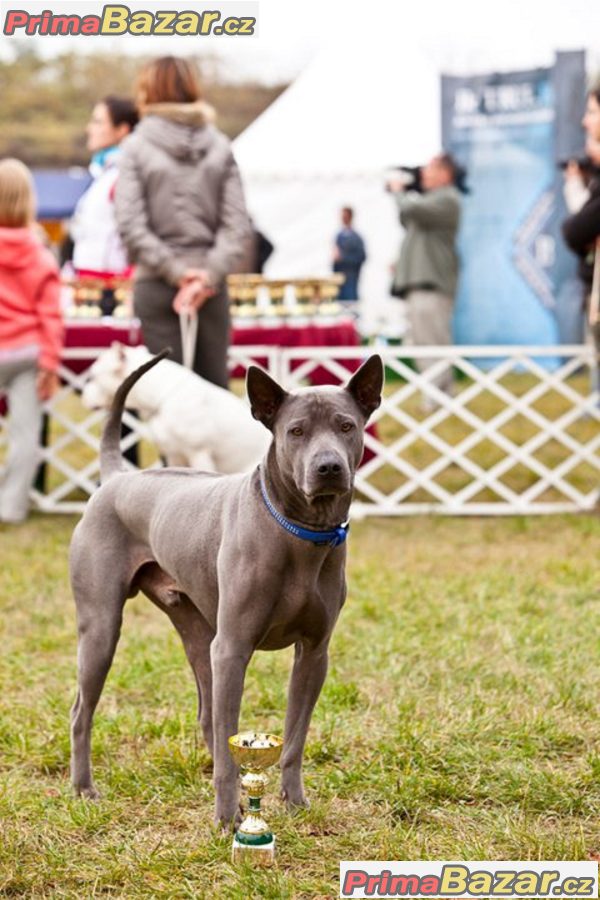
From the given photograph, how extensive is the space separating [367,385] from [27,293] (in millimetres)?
4693

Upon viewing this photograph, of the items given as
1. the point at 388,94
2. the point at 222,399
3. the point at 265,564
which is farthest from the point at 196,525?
the point at 388,94

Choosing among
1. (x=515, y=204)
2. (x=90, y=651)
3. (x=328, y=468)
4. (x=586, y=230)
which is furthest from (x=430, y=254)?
(x=328, y=468)

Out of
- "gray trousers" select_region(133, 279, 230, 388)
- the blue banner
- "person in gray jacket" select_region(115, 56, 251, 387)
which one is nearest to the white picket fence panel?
"gray trousers" select_region(133, 279, 230, 388)

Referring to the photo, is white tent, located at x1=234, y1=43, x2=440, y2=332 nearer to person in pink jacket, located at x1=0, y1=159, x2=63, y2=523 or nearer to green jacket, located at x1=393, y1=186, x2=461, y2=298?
green jacket, located at x1=393, y1=186, x2=461, y2=298

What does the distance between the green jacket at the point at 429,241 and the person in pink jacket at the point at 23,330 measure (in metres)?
3.83

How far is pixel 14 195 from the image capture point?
279 inches

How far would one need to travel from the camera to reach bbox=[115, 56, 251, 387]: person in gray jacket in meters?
6.27

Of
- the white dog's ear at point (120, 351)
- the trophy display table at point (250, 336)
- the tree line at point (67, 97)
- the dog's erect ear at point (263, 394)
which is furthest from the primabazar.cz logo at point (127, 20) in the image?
the tree line at point (67, 97)

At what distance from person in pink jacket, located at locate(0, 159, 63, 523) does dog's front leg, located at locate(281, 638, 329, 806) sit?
176 inches

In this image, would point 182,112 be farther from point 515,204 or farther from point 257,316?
point 515,204

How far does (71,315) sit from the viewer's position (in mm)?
7727

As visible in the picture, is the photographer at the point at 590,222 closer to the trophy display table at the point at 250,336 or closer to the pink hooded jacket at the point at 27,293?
the trophy display table at the point at 250,336

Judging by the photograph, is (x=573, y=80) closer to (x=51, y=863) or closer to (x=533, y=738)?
(x=533, y=738)

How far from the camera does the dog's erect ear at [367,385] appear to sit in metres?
2.78
